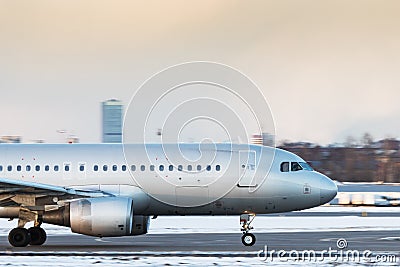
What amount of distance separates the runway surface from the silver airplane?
1098 mm

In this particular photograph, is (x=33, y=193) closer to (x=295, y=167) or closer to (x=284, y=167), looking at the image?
(x=284, y=167)

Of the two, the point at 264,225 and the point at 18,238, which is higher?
the point at 18,238

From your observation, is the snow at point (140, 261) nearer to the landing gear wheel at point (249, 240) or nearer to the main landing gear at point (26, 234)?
the main landing gear at point (26, 234)

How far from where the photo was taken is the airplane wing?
96.9 feet

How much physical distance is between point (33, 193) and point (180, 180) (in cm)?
503

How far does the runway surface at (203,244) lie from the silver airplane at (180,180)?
1098 millimetres

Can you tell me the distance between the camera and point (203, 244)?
31.8 m

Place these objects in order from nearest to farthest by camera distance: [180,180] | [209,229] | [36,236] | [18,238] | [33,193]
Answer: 1. [33,193]
2. [18,238]
3. [36,236]
4. [180,180]
5. [209,229]

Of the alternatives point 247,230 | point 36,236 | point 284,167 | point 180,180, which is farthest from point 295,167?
point 36,236

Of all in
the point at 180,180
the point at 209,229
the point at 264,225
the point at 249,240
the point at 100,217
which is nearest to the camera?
the point at 100,217

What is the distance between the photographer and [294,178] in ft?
105

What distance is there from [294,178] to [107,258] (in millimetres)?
8646

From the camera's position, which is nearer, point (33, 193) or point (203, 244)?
point (33, 193)

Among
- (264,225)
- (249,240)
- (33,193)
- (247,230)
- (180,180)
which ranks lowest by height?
(264,225)
